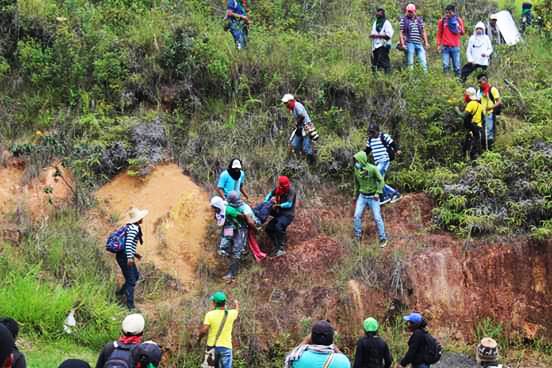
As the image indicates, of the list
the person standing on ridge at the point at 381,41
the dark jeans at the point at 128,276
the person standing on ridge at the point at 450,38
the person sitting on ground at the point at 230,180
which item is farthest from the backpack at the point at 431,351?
the person standing on ridge at the point at 450,38

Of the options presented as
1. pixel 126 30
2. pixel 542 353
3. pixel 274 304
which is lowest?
pixel 542 353

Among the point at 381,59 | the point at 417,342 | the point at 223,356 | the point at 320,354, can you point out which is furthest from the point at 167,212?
the point at 320,354

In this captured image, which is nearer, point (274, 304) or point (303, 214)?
point (274, 304)

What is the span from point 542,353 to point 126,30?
1015 cm

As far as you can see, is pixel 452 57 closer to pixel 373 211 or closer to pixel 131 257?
pixel 373 211

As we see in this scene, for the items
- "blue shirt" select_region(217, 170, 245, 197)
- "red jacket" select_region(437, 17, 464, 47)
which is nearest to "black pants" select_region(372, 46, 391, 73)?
"red jacket" select_region(437, 17, 464, 47)

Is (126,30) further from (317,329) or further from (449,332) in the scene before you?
(317,329)

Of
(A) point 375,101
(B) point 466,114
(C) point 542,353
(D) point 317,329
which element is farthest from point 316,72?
(D) point 317,329

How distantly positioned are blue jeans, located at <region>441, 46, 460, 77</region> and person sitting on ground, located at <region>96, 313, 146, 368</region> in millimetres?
10936

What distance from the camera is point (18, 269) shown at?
40.2 feet

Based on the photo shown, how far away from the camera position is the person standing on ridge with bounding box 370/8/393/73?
1583cm

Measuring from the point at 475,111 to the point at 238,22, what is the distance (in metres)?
5.54

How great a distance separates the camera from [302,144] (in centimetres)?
1472

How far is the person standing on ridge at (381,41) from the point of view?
15828 mm
